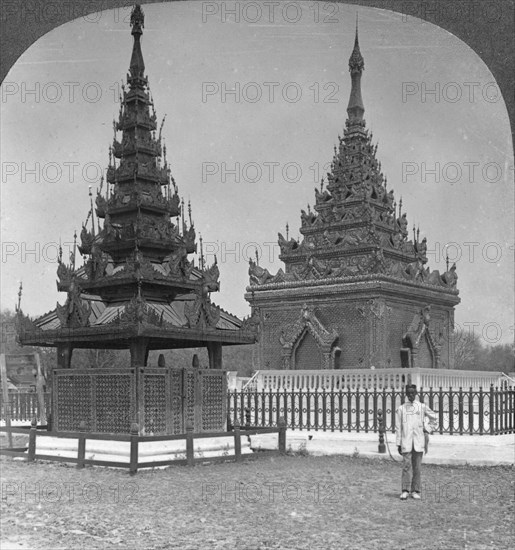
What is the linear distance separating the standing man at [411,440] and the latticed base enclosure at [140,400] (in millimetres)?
4928

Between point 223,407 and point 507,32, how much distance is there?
47.3 ft

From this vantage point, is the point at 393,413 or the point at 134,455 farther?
the point at 393,413

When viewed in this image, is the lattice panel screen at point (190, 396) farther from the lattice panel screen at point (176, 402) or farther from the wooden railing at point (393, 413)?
the wooden railing at point (393, 413)

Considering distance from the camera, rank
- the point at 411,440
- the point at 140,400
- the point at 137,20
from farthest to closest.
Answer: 1. the point at 137,20
2. the point at 140,400
3. the point at 411,440

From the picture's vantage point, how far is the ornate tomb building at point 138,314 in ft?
48.9

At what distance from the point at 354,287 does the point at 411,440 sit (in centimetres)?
2024

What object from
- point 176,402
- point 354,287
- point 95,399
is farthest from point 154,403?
point 354,287

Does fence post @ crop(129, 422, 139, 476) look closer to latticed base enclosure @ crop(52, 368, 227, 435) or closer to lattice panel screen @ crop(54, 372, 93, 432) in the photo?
latticed base enclosure @ crop(52, 368, 227, 435)

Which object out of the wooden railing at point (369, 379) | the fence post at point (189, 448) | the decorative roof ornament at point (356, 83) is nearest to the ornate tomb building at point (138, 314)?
the fence post at point (189, 448)

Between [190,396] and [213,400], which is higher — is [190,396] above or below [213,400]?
above

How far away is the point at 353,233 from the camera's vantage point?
33406mm

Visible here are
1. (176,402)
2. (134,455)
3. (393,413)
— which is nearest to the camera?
(134,455)

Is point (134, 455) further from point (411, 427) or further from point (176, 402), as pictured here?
point (411, 427)

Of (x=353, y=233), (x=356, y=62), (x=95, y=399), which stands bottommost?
(x=95, y=399)
